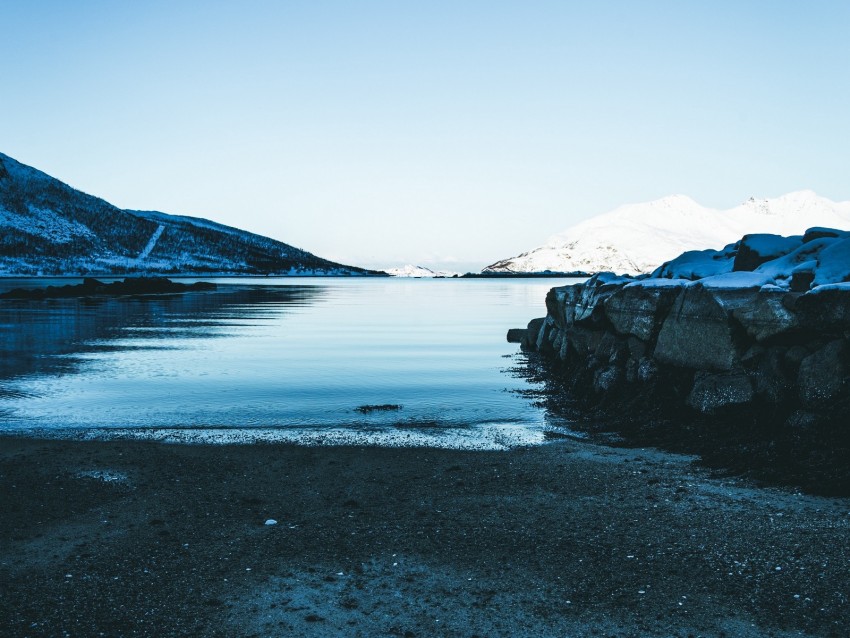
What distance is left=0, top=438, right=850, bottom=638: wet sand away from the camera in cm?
573

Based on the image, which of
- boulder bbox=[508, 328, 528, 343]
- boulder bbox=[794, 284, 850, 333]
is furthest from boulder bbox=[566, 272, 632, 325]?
boulder bbox=[508, 328, 528, 343]

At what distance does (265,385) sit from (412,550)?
1240cm

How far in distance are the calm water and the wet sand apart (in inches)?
110

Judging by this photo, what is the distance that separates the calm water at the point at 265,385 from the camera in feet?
44.4

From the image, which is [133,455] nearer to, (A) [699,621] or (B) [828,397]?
(A) [699,621]

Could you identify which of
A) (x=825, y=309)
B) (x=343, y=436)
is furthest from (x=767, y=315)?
→ (x=343, y=436)

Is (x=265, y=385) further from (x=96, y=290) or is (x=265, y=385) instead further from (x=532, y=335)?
(x=96, y=290)

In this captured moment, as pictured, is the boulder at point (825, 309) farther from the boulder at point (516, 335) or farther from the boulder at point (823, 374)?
the boulder at point (516, 335)

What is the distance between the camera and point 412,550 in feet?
23.6

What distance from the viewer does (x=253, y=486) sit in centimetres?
949

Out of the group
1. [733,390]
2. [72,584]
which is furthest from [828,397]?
[72,584]

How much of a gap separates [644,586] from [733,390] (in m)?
6.37

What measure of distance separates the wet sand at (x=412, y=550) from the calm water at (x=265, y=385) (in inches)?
110

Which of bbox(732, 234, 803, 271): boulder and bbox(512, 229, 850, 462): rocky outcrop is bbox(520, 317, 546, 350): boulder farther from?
bbox(732, 234, 803, 271): boulder
